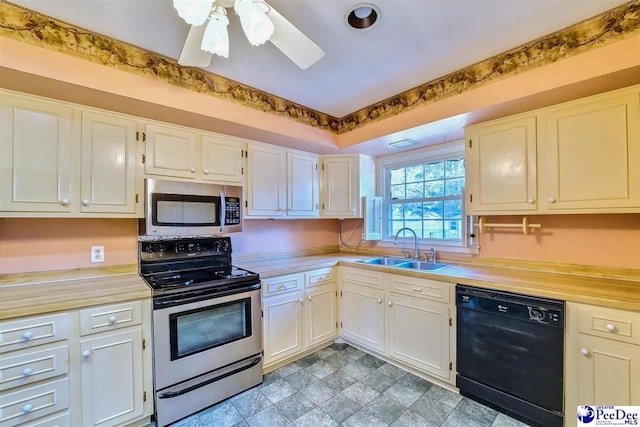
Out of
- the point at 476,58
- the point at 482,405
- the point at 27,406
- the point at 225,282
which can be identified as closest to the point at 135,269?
the point at 225,282

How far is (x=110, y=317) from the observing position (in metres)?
1.63

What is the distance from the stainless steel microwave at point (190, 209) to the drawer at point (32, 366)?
2.72ft

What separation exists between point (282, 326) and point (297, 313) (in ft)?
0.60

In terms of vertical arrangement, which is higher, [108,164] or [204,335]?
[108,164]

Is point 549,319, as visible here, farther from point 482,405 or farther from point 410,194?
point 410,194

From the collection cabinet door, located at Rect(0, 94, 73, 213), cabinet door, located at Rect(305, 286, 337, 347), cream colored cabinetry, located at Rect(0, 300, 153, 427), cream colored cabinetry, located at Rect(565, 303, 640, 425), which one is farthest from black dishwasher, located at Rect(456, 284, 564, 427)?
cabinet door, located at Rect(0, 94, 73, 213)

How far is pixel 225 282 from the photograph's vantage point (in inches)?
80.3

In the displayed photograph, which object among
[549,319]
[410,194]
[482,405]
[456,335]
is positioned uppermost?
[410,194]

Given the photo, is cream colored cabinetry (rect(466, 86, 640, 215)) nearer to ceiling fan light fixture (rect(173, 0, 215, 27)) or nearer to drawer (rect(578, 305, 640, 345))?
drawer (rect(578, 305, 640, 345))

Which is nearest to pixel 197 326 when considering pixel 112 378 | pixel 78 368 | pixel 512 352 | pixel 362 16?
pixel 112 378

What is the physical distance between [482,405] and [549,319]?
0.79 metres

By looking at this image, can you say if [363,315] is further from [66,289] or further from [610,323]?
[66,289]

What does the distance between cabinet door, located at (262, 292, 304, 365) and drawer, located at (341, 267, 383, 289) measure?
1.73ft

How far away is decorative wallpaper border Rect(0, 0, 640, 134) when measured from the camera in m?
1.46
